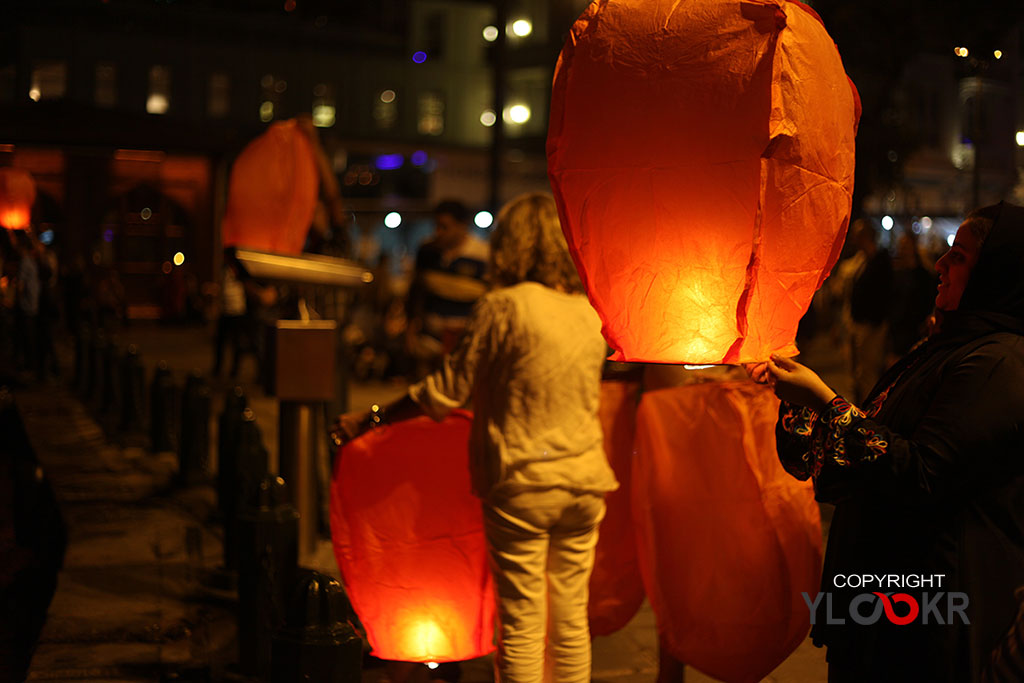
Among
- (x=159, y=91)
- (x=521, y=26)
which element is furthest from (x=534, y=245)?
(x=159, y=91)

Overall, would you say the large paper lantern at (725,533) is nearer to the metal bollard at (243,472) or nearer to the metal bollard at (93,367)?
the metal bollard at (243,472)

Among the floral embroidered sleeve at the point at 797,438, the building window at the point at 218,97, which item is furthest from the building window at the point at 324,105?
the floral embroidered sleeve at the point at 797,438

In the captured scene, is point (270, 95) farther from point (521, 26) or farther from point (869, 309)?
point (869, 309)

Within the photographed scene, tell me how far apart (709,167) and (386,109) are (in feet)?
136

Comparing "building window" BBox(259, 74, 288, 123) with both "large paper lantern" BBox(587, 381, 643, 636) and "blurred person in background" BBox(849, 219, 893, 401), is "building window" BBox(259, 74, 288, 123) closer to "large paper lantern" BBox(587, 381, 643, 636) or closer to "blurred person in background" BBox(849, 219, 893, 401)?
"blurred person in background" BBox(849, 219, 893, 401)

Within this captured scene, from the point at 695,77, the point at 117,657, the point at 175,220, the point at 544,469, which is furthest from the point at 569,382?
the point at 175,220

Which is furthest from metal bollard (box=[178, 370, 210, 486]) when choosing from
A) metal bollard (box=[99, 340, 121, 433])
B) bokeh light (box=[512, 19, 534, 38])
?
bokeh light (box=[512, 19, 534, 38])

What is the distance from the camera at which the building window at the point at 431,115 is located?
4325 cm

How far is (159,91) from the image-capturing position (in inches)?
1351


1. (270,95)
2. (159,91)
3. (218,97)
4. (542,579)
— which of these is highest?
(270,95)

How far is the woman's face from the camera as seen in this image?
2.51 metres

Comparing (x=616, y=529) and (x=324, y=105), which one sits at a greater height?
(x=324, y=105)

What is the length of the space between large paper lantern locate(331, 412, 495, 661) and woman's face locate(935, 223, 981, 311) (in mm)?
2005

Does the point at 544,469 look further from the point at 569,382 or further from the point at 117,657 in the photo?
the point at 117,657
